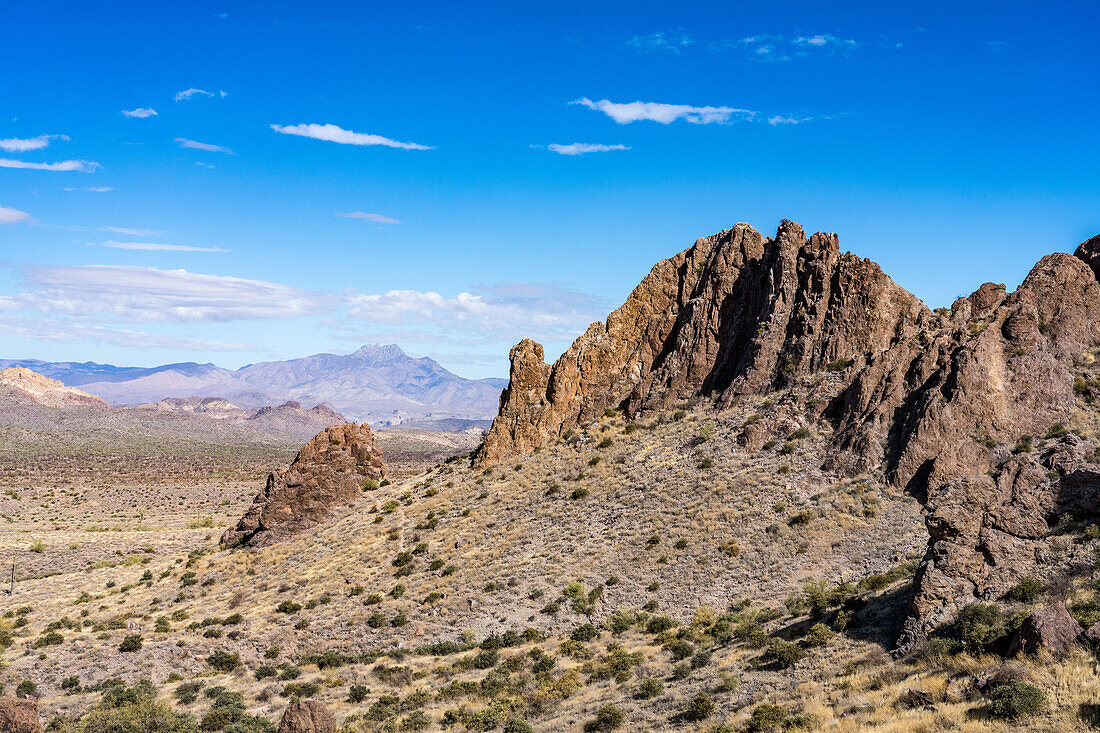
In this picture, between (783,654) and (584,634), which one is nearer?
(783,654)

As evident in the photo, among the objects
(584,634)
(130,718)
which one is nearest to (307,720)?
(130,718)

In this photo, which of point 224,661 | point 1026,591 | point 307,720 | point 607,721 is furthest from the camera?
point 224,661

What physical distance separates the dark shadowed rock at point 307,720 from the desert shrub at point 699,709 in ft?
40.2

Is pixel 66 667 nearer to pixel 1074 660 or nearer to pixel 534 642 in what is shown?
pixel 534 642

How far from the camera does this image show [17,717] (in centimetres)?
2436

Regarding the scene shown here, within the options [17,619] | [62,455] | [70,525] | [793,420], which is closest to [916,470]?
[793,420]

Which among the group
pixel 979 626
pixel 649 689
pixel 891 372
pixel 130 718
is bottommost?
pixel 130 718

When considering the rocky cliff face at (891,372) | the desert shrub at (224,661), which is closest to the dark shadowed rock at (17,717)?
the desert shrub at (224,661)

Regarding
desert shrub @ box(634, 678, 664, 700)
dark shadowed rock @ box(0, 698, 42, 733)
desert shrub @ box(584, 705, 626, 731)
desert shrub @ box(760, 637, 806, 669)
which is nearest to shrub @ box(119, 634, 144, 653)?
dark shadowed rock @ box(0, 698, 42, 733)

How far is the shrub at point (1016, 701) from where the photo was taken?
640 inches

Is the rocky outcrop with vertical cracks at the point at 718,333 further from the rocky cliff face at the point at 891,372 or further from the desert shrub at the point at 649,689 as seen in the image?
the desert shrub at the point at 649,689

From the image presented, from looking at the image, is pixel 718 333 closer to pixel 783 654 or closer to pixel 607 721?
pixel 783 654

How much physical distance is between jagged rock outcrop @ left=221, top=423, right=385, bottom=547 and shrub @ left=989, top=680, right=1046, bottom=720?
152 ft

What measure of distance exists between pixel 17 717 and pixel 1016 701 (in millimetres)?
31748
